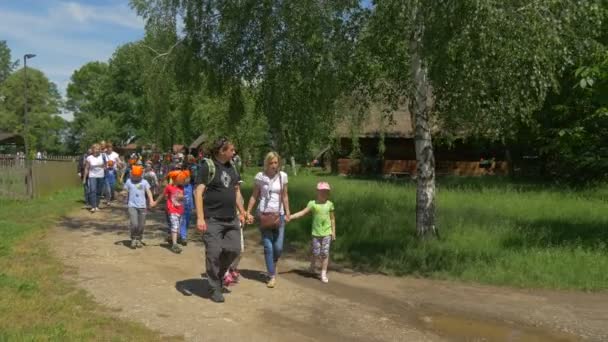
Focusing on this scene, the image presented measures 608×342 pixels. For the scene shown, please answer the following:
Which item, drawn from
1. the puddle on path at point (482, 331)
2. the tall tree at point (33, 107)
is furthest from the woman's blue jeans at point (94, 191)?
the tall tree at point (33, 107)

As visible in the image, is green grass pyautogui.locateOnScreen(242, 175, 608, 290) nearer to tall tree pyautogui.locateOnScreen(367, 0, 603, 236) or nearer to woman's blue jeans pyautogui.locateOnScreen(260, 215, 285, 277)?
tall tree pyautogui.locateOnScreen(367, 0, 603, 236)

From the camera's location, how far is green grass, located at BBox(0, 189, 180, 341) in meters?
5.62

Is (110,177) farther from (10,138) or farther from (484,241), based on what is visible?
(10,138)

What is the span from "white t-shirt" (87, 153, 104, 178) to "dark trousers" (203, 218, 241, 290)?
30.1ft

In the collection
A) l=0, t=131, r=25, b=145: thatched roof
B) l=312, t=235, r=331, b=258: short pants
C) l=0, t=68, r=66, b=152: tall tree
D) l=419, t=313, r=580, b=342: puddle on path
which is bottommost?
l=419, t=313, r=580, b=342: puddle on path

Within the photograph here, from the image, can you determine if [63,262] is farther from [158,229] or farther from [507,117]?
[507,117]

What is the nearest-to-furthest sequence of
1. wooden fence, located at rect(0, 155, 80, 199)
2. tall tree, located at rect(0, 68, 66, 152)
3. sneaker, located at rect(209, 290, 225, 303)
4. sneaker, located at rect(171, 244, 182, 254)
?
sneaker, located at rect(209, 290, 225, 303) < sneaker, located at rect(171, 244, 182, 254) < wooden fence, located at rect(0, 155, 80, 199) < tall tree, located at rect(0, 68, 66, 152)

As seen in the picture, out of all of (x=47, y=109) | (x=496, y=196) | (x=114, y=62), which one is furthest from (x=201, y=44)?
(x=47, y=109)

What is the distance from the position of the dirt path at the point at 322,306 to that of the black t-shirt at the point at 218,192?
3.55 feet

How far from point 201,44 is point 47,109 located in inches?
2857

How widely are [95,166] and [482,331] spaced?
11.7 meters

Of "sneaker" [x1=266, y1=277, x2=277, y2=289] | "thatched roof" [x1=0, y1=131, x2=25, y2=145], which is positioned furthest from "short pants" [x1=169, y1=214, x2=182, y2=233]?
"thatched roof" [x1=0, y1=131, x2=25, y2=145]

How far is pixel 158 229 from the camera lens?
13031 mm

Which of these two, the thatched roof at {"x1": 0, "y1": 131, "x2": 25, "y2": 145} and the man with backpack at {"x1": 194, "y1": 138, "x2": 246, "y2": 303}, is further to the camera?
the thatched roof at {"x1": 0, "y1": 131, "x2": 25, "y2": 145}
